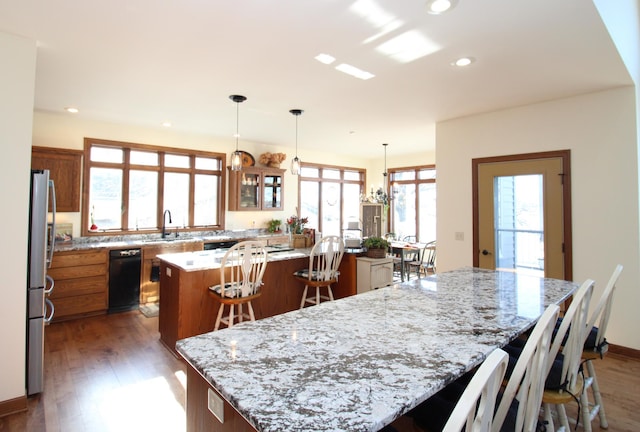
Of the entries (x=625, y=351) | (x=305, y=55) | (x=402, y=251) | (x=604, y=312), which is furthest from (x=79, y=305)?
(x=625, y=351)

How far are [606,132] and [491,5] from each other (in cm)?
239

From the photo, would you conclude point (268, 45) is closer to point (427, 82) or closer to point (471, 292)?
point (427, 82)

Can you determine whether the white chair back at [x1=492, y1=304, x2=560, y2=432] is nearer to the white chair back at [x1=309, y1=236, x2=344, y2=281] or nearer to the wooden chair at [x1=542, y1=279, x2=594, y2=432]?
the wooden chair at [x1=542, y1=279, x2=594, y2=432]

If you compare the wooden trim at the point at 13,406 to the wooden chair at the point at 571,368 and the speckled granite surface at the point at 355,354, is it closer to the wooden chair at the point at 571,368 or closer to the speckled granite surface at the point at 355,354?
the speckled granite surface at the point at 355,354

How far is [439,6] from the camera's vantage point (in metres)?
2.04

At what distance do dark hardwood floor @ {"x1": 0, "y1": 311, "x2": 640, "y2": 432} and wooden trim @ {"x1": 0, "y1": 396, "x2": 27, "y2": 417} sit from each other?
0.05 metres

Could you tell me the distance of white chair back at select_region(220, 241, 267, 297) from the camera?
10.4 feet

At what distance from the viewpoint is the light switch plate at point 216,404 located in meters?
1.08

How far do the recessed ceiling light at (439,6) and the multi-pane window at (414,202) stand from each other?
5860 mm

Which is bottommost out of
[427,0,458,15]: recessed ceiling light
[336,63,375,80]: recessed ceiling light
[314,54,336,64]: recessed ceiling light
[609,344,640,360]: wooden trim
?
[609,344,640,360]: wooden trim

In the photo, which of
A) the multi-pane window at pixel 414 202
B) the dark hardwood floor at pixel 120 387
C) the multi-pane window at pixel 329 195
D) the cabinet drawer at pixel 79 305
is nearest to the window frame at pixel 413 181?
the multi-pane window at pixel 414 202

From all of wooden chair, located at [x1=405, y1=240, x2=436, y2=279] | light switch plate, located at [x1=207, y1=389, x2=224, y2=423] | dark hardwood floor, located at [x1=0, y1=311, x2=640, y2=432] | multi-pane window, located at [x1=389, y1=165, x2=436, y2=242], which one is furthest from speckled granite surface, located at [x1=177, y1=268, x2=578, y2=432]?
multi-pane window, located at [x1=389, y1=165, x2=436, y2=242]

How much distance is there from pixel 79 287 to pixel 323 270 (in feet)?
10.3

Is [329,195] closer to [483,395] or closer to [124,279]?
[124,279]
